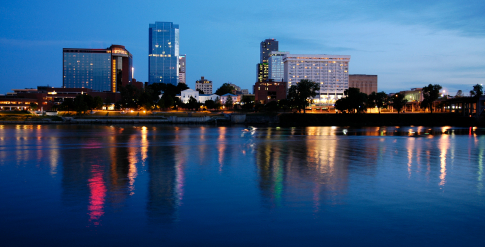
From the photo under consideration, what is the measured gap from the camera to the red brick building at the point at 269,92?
177000 millimetres

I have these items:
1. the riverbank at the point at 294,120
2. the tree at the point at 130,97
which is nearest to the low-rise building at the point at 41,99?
the tree at the point at 130,97

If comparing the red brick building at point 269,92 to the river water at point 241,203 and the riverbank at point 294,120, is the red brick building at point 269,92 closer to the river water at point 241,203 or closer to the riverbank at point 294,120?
the riverbank at point 294,120

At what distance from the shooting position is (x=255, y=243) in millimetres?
8422

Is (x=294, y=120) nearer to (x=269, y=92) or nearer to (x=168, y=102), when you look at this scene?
(x=168, y=102)

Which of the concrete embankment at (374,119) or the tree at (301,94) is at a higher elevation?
the tree at (301,94)

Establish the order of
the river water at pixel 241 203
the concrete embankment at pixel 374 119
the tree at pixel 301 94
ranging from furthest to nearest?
1. the tree at pixel 301 94
2. the concrete embankment at pixel 374 119
3. the river water at pixel 241 203

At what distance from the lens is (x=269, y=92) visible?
179 meters

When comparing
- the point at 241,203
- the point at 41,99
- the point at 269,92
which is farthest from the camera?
the point at 269,92

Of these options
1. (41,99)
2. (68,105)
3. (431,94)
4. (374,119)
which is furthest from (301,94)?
(41,99)

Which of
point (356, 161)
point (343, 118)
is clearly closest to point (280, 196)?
point (356, 161)

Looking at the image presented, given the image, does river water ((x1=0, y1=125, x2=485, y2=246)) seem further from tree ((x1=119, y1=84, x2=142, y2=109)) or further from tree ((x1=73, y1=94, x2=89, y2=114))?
tree ((x1=119, y1=84, x2=142, y2=109))

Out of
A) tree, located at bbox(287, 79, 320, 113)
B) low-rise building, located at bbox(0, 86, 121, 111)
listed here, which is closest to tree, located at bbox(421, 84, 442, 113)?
tree, located at bbox(287, 79, 320, 113)

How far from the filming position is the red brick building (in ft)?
581

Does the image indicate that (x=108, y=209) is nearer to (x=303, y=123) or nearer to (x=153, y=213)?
(x=153, y=213)
